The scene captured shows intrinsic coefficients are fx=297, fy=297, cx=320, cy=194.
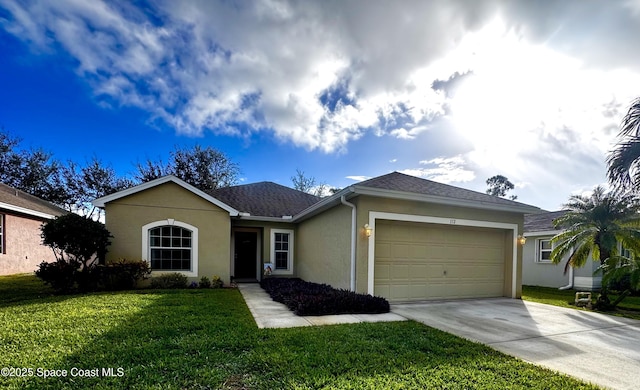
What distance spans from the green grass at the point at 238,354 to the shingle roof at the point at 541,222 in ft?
43.8

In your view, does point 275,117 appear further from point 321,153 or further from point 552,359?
point 552,359

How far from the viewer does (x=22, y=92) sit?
11797 millimetres

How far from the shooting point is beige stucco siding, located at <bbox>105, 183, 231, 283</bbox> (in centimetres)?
1023

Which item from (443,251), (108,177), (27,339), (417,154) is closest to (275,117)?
(417,154)

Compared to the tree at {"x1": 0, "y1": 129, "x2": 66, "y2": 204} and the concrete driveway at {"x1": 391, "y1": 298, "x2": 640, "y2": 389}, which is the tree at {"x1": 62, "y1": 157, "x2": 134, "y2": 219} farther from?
the concrete driveway at {"x1": 391, "y1": 298, "x2": 640, "y2": 389}

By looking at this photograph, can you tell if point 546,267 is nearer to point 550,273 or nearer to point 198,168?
point 550,273

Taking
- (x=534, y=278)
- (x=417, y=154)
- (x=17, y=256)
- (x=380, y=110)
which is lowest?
(x=534, y=278)

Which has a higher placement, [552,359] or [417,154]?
[417,154]

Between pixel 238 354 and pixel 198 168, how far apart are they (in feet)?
84.9

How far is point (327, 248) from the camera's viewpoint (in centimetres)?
A: 1022

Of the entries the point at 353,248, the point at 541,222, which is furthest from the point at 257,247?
the point at 541,222

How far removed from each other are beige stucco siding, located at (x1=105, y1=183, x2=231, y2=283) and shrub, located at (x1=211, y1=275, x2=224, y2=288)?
0.17 m

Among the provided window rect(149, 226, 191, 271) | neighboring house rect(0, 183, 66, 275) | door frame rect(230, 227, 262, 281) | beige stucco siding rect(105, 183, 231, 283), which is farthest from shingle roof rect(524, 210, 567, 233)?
neighboring house rect(0, 183, 66, 275)

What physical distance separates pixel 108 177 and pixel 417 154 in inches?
1010
